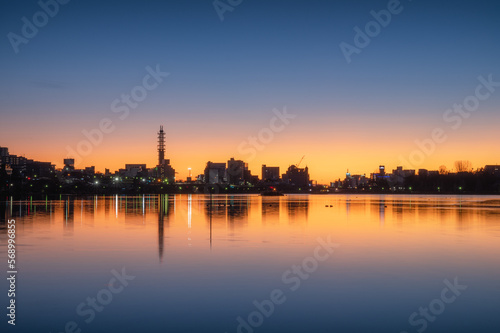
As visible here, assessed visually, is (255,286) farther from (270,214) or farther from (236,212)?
(236,212)

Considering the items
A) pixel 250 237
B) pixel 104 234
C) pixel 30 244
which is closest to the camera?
pixel 30 244

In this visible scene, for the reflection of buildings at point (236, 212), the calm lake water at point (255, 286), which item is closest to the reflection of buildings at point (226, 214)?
the reflection of buildings at point (236, 212)

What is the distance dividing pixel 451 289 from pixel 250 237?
19.9 meters

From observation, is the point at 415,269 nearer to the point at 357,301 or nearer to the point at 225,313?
the point at 357,301

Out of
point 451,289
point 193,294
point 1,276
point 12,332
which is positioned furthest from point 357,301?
point 1,276

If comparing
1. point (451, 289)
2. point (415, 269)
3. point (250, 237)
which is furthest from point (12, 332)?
point (250, 237)

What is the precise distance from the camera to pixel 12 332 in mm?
12594

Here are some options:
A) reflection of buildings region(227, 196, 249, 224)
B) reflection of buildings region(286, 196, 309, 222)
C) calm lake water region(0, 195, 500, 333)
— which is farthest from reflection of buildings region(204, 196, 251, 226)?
calm lake water region(0, 195, 500, 333)

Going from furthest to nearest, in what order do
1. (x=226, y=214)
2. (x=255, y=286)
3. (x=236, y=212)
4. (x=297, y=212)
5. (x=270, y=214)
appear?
(x=297, y=212)
(x=236, y=212)
(x=270, y=214)
(x=226, y=214)
(x=255, y=286)

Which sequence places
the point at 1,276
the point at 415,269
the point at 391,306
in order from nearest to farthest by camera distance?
the point at 391,306 < the point at 1,276 < the point at 415,269

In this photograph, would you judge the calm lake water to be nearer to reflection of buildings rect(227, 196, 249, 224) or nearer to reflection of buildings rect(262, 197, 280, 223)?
reflection of buildings rect(262, 197, 280, 223)

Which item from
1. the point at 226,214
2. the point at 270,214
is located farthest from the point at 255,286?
the point at 270,214

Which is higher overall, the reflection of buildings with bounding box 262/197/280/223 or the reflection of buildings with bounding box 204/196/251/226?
the reflection of buildings with bounding box 204/196/251/226

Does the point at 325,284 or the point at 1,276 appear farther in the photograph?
the point at 1,276
